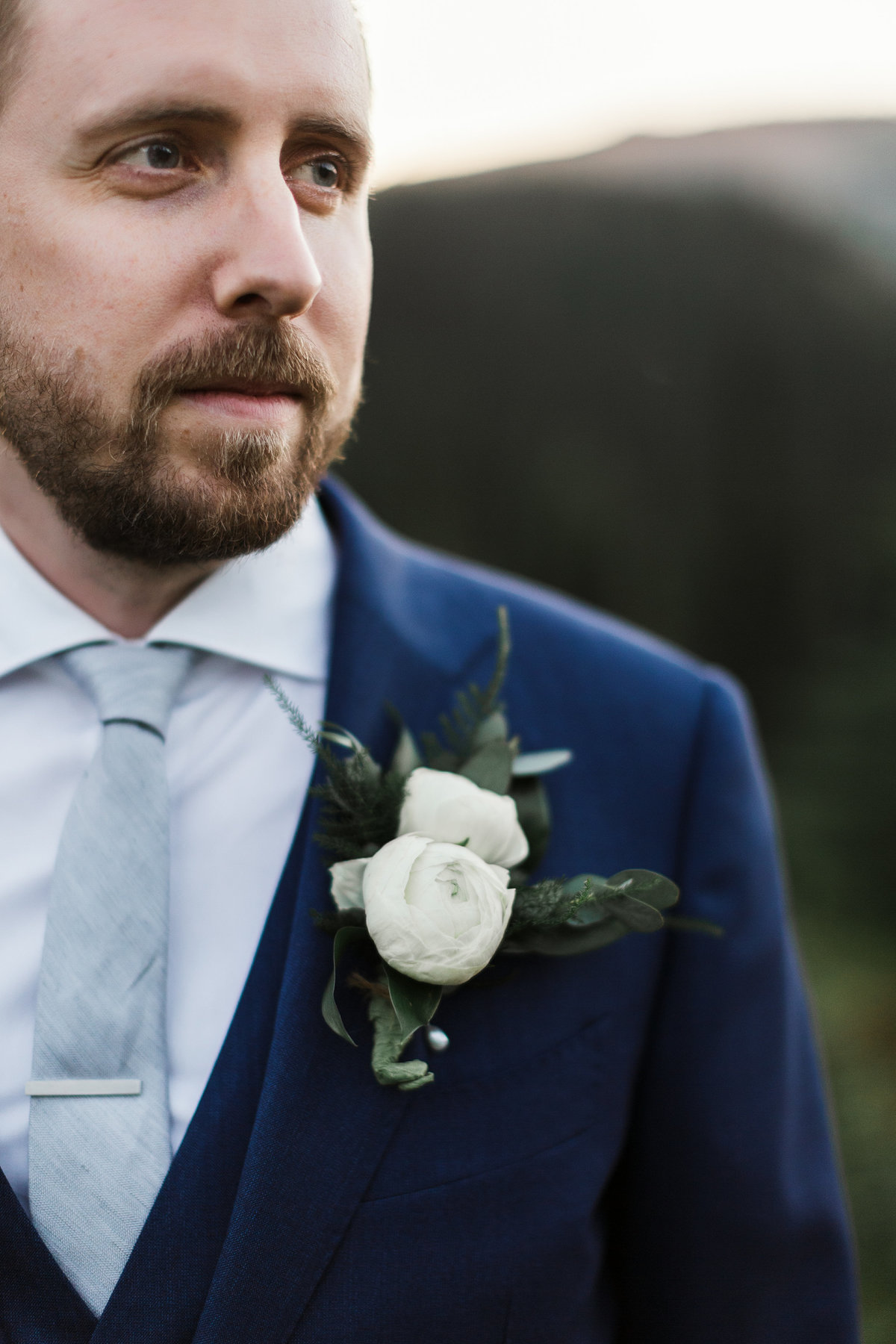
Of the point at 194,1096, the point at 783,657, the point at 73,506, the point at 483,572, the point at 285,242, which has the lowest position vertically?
the point at 783,657

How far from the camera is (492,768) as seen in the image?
4.99 ft

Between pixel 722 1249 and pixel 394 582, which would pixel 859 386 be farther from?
pixel 722 1249

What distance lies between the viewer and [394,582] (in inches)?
73.0

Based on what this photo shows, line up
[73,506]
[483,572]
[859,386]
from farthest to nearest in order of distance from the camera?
[859,386]
[483,572]
[73,506]

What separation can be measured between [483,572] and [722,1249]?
125 centimetres

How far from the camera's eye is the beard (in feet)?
4.56

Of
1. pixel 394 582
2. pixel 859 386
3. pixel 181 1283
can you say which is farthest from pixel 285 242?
pixel 859 386

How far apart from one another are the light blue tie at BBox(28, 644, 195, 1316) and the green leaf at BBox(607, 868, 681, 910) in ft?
2.01

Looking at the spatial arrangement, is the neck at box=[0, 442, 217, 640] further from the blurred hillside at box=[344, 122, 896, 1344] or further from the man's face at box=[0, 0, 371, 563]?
the blurred hillside at box=[344, 122, 896, 1344]

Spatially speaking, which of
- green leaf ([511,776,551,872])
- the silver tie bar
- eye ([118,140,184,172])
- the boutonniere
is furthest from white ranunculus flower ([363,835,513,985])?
eye ([118,140,184,172])

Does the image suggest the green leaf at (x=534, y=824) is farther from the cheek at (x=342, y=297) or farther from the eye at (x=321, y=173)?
the eye at (x=321, y=173)

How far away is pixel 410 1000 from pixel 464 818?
0.78ft

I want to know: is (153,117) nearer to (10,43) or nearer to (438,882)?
(10,43)

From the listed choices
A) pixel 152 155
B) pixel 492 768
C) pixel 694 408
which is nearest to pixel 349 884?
pixel 492 768
